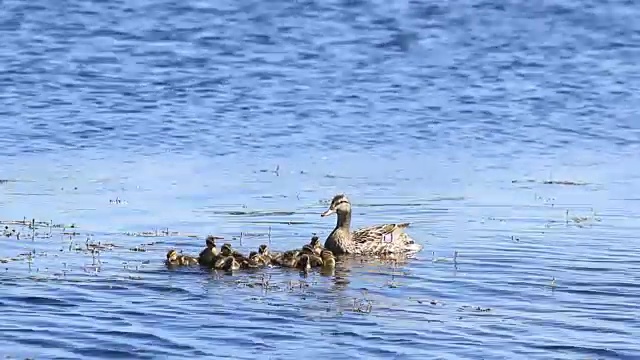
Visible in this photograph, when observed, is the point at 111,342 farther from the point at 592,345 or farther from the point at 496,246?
the point at 496,246

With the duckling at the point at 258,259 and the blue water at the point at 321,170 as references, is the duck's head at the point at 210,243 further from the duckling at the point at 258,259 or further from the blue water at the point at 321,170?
the blue water at the point at 321,170

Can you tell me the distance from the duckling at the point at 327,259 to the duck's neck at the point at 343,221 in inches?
46.2

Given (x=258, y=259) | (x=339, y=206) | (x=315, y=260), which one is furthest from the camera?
(x=339, y=206)

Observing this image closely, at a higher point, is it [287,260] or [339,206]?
[339,206]

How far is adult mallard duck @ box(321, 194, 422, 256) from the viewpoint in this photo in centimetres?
1708

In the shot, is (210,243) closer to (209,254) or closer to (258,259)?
(209,254)

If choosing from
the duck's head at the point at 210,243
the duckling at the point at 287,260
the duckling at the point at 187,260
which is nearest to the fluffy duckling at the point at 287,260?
the duckling at the point at 287,260

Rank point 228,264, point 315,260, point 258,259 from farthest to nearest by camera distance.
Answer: point 315,260, point 258,259, point 228,264

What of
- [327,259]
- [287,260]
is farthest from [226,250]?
[327,259]

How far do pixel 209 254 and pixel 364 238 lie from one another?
7.98 ft

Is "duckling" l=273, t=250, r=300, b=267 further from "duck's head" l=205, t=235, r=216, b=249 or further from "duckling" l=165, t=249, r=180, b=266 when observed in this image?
"duckling" l=165, t=249, r=180, b=266

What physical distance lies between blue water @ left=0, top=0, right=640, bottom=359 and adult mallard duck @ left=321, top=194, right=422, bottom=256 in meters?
0.31

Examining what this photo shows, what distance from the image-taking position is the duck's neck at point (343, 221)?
17.8 meters

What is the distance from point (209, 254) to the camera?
51.6ft
